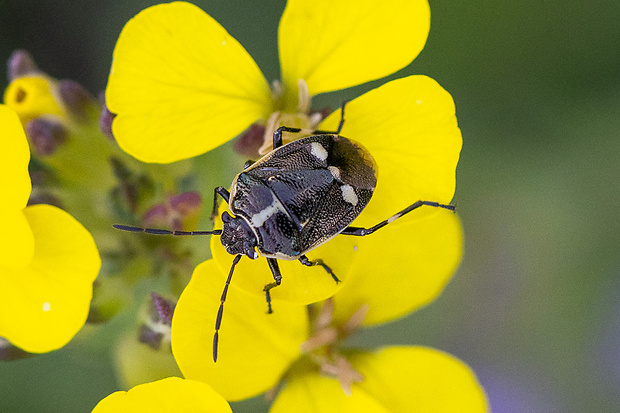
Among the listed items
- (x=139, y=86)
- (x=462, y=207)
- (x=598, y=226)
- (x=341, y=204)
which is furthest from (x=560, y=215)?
(x=139, y=86)

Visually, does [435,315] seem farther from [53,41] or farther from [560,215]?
[53,41]

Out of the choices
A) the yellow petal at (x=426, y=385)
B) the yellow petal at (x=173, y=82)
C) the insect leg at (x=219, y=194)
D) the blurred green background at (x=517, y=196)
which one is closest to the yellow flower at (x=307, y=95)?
the yellow petal at (x=173, y=82)

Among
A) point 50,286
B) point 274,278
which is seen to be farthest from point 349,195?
point 50,286

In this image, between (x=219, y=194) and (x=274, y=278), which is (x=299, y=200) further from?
(x=219, y=194)

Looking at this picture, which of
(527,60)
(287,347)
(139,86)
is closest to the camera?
(139,86)

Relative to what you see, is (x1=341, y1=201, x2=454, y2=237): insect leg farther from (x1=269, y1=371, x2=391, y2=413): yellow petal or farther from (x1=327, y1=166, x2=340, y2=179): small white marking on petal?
(x1=269, y1=371, x2=391, y2=413): yellow petal
